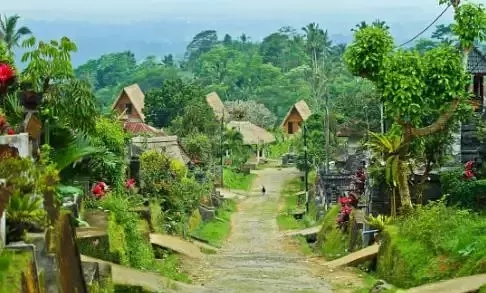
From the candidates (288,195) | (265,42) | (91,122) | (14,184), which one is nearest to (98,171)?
(91,122)

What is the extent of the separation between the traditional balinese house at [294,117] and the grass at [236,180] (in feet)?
70.5

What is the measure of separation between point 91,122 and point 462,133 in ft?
37.3

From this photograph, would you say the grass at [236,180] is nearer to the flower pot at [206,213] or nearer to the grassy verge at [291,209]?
the grassy verge at [291,209]

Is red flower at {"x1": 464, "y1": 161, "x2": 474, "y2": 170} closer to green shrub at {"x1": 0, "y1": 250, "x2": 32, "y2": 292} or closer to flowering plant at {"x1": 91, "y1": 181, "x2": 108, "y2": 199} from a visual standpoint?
flowering plant at {"x1": 91, "y1": 181, "x2": 108, "y2": 199}

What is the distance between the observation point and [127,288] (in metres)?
14.3

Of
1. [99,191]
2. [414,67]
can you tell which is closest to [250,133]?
[414,67]

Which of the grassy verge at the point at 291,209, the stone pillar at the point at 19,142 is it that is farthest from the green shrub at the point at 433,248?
the grassy verge at the point at 291,209

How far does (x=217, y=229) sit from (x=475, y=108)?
14.7m

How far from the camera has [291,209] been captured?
48000 millimetres

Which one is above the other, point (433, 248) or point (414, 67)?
point (414, 67)

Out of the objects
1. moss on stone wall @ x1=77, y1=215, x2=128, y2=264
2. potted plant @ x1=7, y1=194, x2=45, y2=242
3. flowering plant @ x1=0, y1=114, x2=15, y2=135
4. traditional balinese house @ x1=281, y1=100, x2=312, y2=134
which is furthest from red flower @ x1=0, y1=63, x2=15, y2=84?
traditional balinese house @ x1=281, y1=100, x2=312, y2=134

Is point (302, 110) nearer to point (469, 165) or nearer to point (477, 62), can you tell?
point (477, 62)

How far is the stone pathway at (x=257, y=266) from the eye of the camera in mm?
17594

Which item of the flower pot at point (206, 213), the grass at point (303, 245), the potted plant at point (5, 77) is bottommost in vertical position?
the flower pot at point (206, 213)
